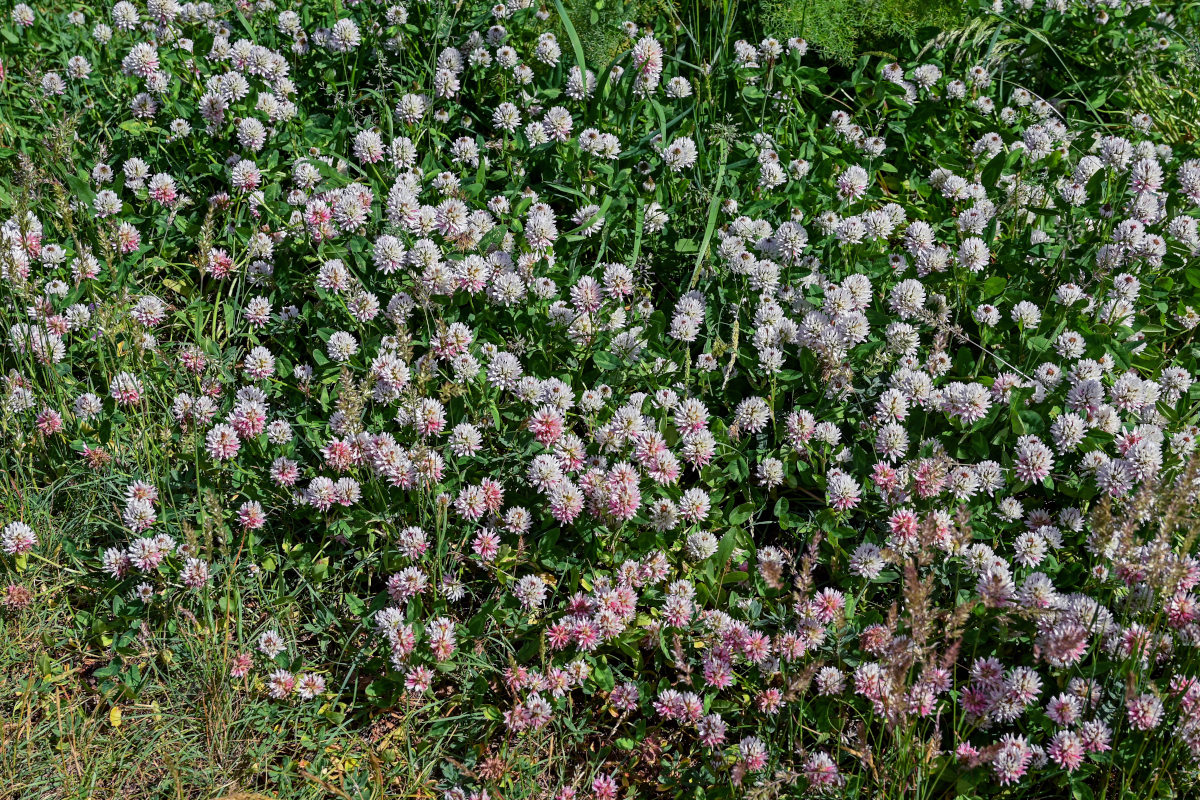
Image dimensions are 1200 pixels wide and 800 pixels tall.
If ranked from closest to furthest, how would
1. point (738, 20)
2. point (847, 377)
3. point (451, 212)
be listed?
point (847, 377), point (451, 212), point (738, 20)

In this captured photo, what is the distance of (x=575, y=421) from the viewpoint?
3527mm

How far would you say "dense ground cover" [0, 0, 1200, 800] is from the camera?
2834mm

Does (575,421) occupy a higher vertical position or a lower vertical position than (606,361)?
lower

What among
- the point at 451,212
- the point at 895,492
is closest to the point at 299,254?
the point at 451,212

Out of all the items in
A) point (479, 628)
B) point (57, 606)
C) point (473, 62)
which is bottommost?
point (57, 606)

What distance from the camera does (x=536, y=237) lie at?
361 centimetres

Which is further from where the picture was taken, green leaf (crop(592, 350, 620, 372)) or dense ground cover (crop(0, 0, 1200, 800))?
green leaf (crop(592, 350, 620, 372))

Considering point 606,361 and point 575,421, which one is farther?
point 575,421

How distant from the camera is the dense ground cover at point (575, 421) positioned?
2834 millimetres

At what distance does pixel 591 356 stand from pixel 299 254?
1182mm

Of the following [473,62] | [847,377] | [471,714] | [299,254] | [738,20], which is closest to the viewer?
[471,714]

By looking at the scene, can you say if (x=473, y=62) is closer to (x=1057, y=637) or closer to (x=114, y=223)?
(x=114, y=223)

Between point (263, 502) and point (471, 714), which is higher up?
point (263, 502)

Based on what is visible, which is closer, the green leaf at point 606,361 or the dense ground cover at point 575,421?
the dense ground cover at point 575,421
